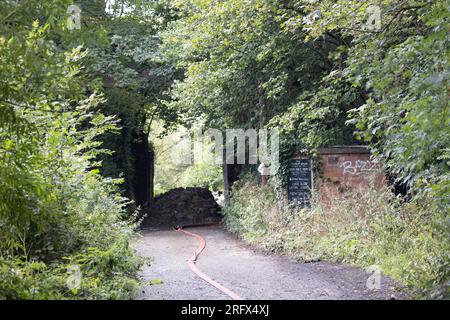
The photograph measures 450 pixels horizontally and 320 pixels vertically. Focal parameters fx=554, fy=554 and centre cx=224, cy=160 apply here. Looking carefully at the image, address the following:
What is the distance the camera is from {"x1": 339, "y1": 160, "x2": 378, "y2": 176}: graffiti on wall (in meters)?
13.3

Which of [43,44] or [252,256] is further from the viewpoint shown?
[252,256]

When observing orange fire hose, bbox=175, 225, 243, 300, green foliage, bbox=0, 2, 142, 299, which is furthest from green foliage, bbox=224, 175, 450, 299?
green foliage, bbox=0, 2, 142, 299

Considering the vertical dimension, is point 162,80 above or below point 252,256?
above

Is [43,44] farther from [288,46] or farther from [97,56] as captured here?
[97,56]

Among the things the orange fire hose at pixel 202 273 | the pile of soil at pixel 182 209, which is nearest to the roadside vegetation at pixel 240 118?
the orange fire hose at pixel 202 273

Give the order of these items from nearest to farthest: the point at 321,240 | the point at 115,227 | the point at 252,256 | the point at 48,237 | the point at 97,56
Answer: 1. the point at 48,237
2. the point at 115,227
3. the point at 321,240
4. the point at 252,256
5. the point at 97,56

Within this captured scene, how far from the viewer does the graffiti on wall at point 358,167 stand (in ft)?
43.7

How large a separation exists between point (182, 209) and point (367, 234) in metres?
15.5

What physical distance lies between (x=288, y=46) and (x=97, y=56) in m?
7.84

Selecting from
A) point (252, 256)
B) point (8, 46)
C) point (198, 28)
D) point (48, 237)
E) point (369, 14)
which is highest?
point (198, 28)

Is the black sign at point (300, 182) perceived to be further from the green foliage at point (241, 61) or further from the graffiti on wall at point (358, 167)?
the green foliage at point (241, 61)

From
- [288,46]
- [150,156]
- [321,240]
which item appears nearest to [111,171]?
[150,156]

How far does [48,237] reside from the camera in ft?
25.9

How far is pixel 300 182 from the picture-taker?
15.1 m
